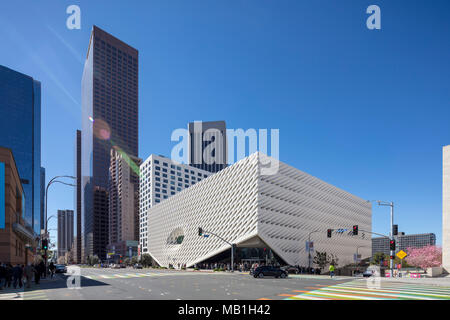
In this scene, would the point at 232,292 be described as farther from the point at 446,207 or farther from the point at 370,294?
the point at 446,207

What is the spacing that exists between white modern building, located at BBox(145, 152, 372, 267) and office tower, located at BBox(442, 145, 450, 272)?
12.8 meters

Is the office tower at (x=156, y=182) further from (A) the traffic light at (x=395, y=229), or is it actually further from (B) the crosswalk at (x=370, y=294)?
(B) the crosswalk at (x=370, y=294)

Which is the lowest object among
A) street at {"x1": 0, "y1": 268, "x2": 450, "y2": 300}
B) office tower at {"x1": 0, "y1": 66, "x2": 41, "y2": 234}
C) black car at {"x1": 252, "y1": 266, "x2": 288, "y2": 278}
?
black car at {"x1": 252, "y1": 266, "x2": 288, "y2": 278}

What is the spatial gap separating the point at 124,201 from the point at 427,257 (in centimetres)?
14164

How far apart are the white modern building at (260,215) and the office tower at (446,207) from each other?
504 inches

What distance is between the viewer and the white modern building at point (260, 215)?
218 ft

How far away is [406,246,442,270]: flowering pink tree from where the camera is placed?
76.1 m

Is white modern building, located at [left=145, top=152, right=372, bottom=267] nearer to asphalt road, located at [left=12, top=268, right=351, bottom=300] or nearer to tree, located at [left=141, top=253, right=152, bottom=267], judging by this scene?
tree, located at [left=141, top=253, right=152, bottom=267]

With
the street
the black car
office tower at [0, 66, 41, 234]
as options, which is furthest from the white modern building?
office tower at [0, 66, 41, 234]

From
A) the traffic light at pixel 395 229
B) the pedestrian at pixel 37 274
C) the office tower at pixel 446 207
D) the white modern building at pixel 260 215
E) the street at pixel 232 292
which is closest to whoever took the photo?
the street at pixel 232 292

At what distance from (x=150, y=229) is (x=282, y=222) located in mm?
68430

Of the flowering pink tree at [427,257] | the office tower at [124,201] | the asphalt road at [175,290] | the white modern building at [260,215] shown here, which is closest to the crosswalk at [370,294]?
the asphalt road at [175,290]

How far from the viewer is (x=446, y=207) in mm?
52344
